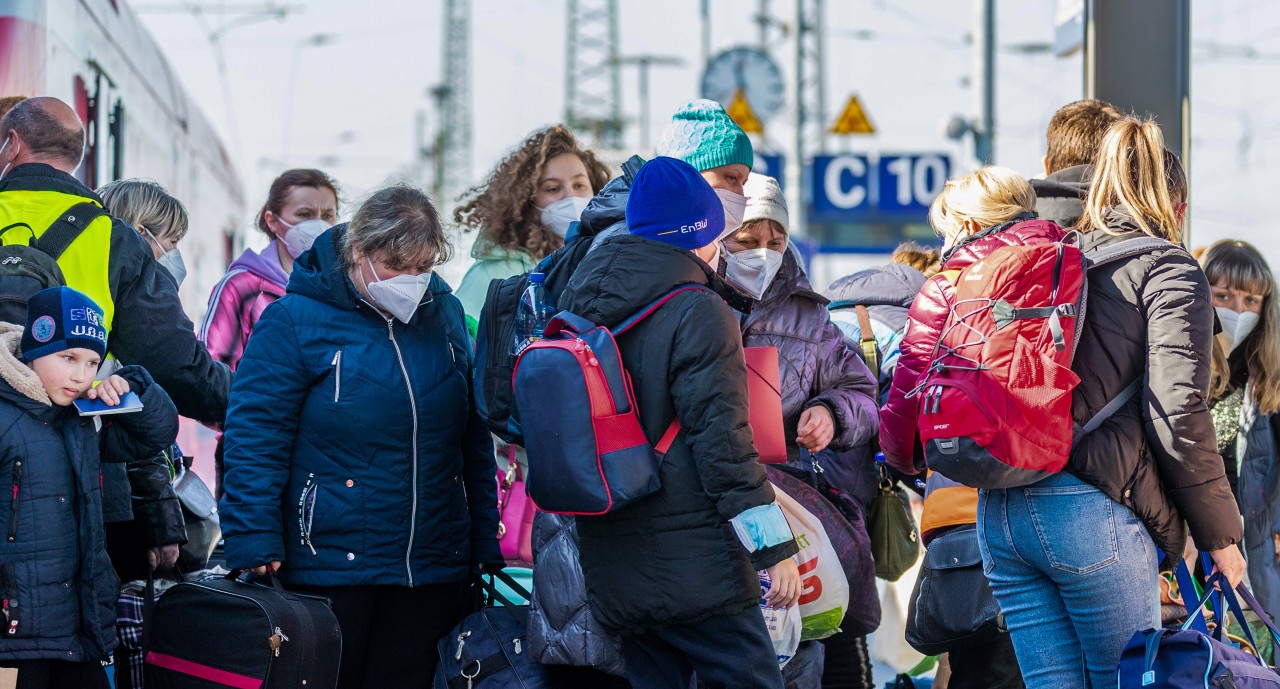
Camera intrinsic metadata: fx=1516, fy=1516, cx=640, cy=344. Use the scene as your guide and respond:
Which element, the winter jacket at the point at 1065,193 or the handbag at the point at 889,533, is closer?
the winter jacket at the point at 1065,193

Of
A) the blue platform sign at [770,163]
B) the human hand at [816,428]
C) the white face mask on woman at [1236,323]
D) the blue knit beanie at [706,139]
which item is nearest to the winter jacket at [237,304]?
the blue knit beanie at [706,139]

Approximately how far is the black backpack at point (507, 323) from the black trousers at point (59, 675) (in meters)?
1.23

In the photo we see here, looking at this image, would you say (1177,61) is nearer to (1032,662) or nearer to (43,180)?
(1032,662)

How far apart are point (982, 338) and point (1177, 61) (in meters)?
2.91

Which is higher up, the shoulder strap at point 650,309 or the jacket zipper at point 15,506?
the shoulder strap at point 650,309

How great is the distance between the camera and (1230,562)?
3666mm

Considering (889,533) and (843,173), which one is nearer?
(889,533)

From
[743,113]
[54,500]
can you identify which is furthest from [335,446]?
[743,113]

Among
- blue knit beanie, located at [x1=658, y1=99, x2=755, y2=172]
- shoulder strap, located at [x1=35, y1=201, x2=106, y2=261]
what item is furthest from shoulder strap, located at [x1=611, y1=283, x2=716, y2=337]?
shoulder strap, located at [x1=35, y1=201, x2=106, y2=261]

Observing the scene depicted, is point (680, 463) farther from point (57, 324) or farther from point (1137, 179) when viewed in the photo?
point (57, 324)

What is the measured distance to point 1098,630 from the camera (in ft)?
12.0

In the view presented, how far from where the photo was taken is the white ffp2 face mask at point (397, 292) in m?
4.22

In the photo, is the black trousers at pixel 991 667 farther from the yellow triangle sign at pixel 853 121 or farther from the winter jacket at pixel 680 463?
the yellow triangle sign at pixel 853 121

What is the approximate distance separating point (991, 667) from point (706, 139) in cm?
197
